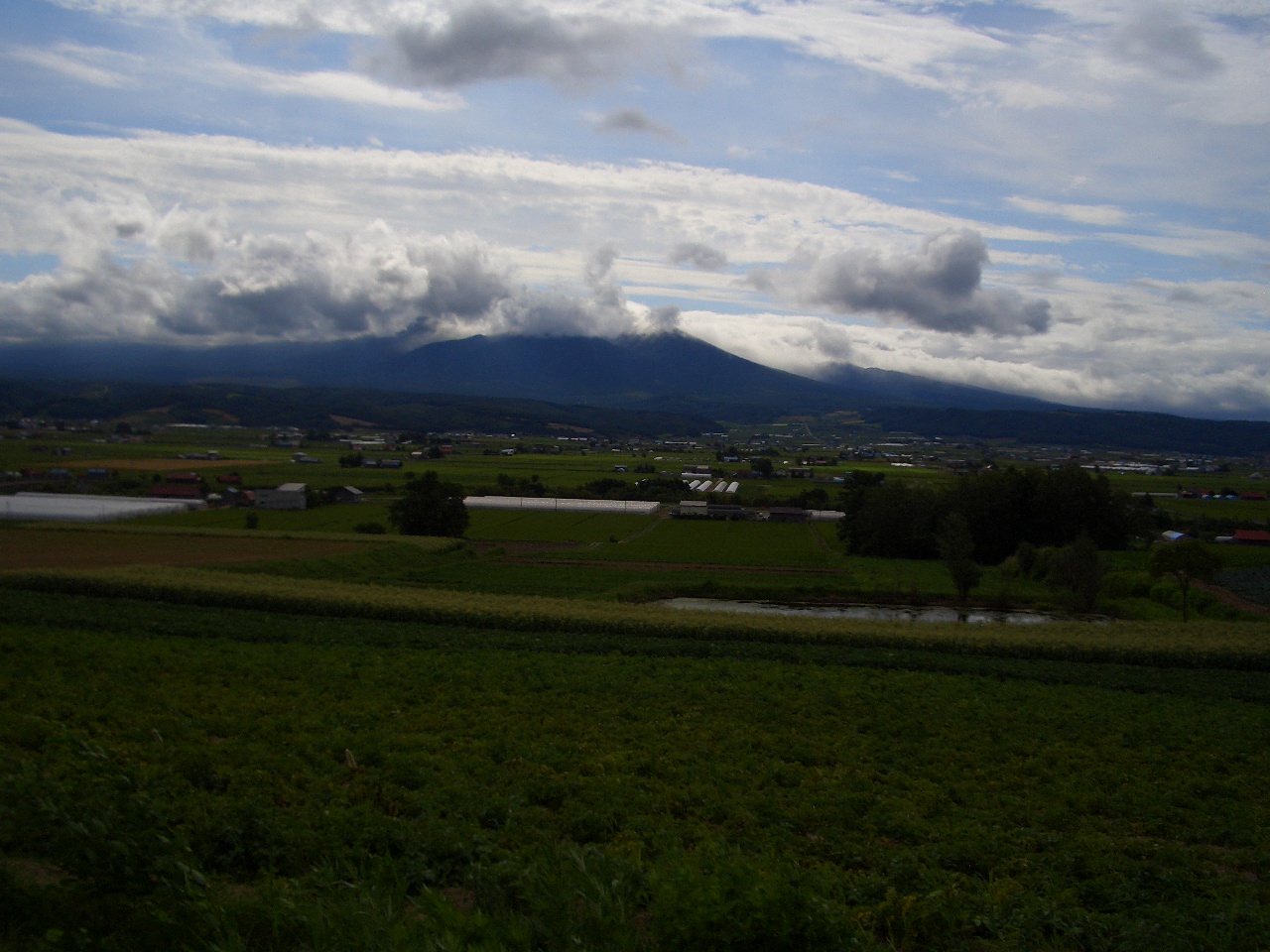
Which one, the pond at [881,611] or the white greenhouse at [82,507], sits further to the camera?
the white greenhouse at [82,507]

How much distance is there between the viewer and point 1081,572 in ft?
107

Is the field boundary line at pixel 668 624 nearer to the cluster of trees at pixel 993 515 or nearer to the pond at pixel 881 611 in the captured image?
the pond at pixel 881 611

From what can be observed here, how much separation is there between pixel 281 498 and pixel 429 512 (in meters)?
15.0

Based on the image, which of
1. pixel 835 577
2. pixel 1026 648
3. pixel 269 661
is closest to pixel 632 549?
pixel 835 577

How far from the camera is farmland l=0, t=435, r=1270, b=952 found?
555 centimetres

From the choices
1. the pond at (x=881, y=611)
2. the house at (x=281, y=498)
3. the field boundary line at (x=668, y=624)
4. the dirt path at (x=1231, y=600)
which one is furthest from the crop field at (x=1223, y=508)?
the house at (x=281, y=498)

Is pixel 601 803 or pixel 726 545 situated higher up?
pixel 601 803

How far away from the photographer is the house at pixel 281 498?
55.2 meters

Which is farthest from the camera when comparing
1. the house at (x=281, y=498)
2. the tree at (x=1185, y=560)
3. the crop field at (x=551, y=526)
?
the house at (x=281, y=498)

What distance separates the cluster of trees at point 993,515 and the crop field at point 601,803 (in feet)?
106

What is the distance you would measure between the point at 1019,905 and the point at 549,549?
123 ft

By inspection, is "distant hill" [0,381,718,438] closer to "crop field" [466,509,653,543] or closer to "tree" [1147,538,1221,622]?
"crop field" [466,509,653,543]

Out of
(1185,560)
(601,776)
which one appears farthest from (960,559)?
(601,776)

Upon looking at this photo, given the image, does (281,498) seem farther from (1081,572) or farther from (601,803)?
(601,803)
